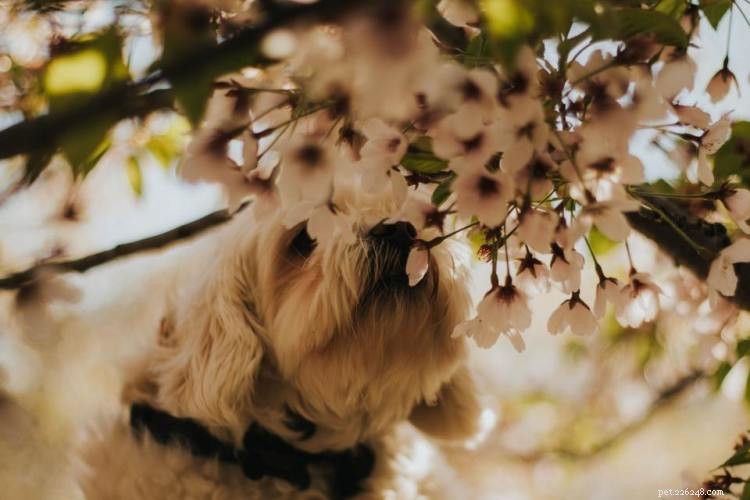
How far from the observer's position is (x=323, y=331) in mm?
1678

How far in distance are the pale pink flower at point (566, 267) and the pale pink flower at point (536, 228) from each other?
0.30 ft

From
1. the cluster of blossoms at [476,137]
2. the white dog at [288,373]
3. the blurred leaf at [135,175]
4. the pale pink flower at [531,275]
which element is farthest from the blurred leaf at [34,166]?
the white dog at [288,373]

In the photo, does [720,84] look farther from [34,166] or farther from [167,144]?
[167,144]

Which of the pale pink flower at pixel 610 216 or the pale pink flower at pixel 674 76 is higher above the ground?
the pale pink flower at pixel 674 76

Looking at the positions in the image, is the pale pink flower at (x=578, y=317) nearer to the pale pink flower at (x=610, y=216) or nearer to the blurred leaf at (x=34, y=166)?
the pale pink flower at (x=610, y=216)

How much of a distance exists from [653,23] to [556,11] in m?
0.31

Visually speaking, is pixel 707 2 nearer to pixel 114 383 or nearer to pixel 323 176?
pixel 323 176

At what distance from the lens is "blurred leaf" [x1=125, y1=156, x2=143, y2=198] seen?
1535mm

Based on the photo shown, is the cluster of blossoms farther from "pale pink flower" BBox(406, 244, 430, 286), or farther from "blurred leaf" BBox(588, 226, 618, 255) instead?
"blurred leaf" BBox(588, 226, 618, 255)

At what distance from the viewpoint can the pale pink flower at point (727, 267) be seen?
0.98m

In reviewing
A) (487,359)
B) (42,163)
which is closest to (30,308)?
(42,163)

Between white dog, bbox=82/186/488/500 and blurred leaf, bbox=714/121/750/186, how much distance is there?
65 cm

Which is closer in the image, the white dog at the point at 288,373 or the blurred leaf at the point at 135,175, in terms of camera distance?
the blurred leaf at the point at 135,175

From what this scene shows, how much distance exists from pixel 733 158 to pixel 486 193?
575mm
